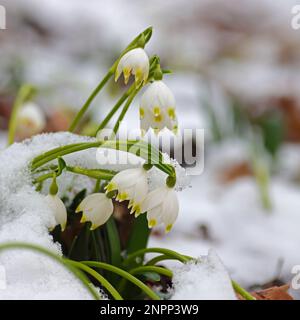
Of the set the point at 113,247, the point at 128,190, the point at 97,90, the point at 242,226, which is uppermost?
the point at 97,90

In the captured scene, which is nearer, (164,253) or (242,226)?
(164,253)

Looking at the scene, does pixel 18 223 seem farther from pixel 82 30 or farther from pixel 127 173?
pixel 82 30

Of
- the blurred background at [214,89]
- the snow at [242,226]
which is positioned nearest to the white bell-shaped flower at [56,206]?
the blurred background at [214,89]

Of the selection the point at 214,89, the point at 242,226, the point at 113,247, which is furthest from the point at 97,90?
the point at 214,89

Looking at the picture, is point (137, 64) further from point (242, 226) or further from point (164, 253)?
point (242, 226)

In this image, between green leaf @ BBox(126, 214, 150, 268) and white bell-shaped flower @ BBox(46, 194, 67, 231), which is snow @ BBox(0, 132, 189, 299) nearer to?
white bell-shaped flower @ BBox(46, 194, 67, 231)
